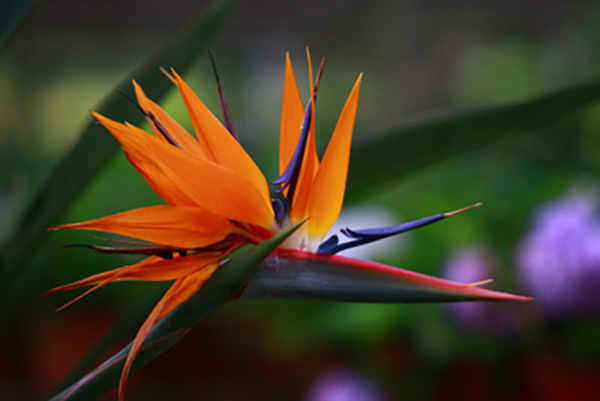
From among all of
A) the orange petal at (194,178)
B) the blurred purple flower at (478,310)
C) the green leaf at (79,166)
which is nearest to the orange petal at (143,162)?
the orange petal at (194,178)

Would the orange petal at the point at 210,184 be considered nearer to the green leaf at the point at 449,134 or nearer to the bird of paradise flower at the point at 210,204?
the bird of paradise flower at the point at 210,204

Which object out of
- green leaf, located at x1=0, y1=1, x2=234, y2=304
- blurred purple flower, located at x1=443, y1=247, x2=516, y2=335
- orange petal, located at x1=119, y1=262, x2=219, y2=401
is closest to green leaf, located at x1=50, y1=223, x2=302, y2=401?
orange petal, located at x1=119, y1=262, x2=219, y2=401

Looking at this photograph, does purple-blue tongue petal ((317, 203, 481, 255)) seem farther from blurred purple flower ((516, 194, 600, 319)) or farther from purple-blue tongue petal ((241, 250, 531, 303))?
blurred purple flower ((516, 194, 600, 319))

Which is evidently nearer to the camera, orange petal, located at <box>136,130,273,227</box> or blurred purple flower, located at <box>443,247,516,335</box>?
orange petal, located at <box>136,130,273,227</box>

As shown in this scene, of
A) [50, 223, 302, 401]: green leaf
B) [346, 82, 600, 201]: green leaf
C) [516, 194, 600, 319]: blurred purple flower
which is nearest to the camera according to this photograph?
[50, 223, 302, 401]: green leaf

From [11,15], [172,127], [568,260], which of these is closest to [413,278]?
[172,127]

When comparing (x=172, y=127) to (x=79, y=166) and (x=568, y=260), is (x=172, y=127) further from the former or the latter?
(x=568, y=260)

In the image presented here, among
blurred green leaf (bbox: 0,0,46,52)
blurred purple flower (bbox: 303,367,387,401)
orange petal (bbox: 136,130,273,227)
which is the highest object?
blurred green leaf (bbox: 0,0,46,52)
